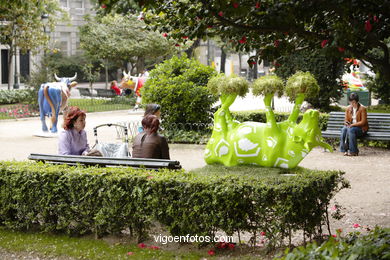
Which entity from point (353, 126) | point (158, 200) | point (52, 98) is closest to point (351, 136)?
point (353, 126)

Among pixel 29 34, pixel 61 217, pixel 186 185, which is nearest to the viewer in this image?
pixel 186 185

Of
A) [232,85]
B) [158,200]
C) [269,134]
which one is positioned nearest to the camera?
[158,200]

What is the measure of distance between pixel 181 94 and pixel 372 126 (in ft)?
Result: 15.8

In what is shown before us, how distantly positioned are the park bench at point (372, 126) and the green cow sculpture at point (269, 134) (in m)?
3.99

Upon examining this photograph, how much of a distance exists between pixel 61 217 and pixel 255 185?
2428 millimetres

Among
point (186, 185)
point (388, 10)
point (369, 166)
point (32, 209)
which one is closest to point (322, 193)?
point (186, 185)

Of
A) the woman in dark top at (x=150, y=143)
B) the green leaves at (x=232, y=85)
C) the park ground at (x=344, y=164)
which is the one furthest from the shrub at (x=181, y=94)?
the woman in dark top at (x=150, y=143)

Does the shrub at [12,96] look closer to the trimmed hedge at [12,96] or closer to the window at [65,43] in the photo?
the trimmed hedge at [12,96]

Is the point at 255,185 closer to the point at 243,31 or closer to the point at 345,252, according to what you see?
the point at 243,31

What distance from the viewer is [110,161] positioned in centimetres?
762

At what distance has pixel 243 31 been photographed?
7.21 metres

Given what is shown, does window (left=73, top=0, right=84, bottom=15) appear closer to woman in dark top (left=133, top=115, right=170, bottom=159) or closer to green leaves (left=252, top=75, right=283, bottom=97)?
green leaves (left=252, top=75, right=283, bottom=97)

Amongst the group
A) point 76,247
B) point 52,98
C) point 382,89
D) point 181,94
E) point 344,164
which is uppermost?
point 382,89

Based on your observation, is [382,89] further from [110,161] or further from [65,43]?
[65,43]
